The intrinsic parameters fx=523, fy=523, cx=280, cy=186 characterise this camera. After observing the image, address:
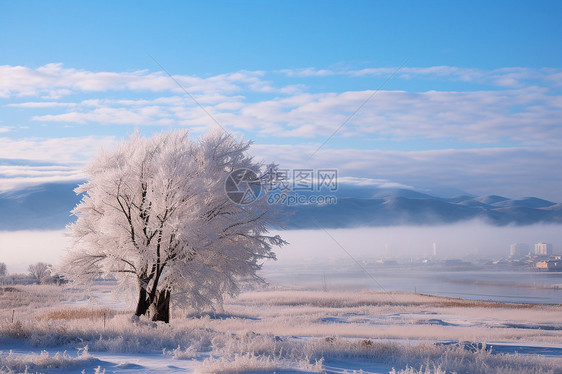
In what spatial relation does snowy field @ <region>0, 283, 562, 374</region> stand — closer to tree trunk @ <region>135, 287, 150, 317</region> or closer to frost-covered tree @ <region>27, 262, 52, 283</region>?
tree trunk @ <region>135, 287, 150, 317</region>

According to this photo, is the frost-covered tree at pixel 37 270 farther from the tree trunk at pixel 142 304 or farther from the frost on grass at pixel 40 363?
the frost on grass at pixel 40 363

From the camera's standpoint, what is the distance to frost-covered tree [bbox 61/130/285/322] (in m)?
20.3

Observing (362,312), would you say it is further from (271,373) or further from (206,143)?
(271,373)

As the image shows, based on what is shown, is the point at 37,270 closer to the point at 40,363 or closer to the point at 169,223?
the point at 169,223

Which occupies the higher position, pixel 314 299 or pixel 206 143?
pixel 206 143

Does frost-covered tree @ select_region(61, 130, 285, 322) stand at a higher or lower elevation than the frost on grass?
higher

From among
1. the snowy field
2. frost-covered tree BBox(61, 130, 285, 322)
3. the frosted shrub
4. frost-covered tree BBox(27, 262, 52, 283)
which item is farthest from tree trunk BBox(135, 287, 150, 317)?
frost-covered tree BBox(27, 262, 52, 283)

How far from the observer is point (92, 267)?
72.2 ft

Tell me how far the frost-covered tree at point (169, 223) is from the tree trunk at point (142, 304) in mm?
42

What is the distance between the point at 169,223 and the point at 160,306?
4.67 m

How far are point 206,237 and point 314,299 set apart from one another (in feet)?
74.8

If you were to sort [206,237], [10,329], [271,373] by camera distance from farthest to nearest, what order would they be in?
[206,237]
[10,329]
[271,373]

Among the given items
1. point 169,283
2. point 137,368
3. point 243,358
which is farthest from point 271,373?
point 169,283

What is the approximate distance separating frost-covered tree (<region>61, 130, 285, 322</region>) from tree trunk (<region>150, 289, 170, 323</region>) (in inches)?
1.7
